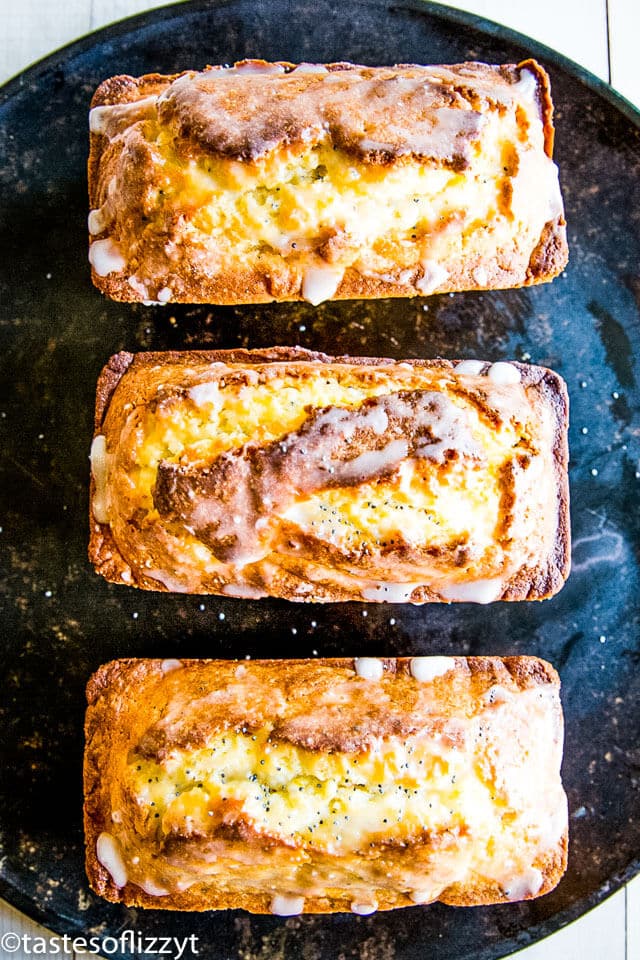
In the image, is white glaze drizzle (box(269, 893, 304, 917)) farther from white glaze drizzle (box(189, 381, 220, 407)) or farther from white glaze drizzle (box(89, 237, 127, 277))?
white glaze drizzle (box(89, 237, 127, 277))

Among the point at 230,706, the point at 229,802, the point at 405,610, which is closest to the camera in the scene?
the point at 229,802

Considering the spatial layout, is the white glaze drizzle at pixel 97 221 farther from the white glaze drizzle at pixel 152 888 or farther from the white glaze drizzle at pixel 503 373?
the white glaze drizzle at pixel 152 888

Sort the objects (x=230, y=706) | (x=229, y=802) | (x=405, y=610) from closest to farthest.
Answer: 1. (x=229, y=802)
2. (x=230, y=706)
3. (x=405, y=610)

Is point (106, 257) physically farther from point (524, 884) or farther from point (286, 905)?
point (524, 884)

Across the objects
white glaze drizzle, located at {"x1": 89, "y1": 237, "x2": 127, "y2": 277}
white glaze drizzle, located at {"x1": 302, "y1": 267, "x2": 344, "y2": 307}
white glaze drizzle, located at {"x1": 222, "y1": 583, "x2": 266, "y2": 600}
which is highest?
white glaze drizzle, located at {"x1": 89, "y1": 237, "x2": 127, "y2": 277}

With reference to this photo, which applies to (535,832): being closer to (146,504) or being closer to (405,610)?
(405,610)

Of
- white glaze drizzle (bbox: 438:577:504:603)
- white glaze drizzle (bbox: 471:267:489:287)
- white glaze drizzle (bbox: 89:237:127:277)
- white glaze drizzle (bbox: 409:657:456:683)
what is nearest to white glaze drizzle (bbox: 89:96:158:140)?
white glaze drizzle (bbox: 89:237:127:277)

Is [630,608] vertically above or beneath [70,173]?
beneath

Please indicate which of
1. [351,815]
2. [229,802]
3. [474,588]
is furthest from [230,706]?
[474,588]
